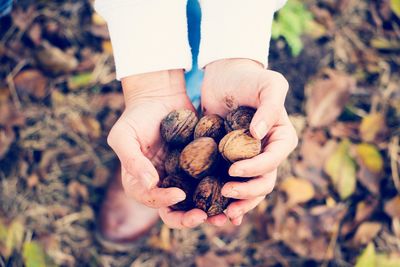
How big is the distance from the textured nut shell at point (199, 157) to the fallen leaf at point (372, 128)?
1007 millimetres

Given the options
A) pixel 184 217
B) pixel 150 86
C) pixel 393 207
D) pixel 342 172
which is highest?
pixel 150 86

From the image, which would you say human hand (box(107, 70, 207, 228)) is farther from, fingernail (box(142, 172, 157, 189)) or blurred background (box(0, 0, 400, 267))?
blurred background (box(0, 0, 400, 267))

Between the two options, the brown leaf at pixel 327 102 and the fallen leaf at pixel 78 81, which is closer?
the brown leaf at pixel 327 102

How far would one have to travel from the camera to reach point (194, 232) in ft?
6.20

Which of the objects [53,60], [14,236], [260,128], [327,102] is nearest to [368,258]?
[327,102]

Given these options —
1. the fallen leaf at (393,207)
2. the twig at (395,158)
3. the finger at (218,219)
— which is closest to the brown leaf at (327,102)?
the twig at (395,158)

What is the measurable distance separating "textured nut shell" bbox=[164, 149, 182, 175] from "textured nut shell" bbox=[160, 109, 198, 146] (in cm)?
4

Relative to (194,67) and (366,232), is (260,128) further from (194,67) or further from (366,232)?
(366,232)

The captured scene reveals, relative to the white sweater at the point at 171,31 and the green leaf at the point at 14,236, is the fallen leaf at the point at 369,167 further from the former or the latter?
the green leaf at the point at 14,236

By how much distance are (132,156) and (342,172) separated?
1.09 meters

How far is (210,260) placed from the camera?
1.81 metres

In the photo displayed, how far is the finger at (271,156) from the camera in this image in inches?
44.7

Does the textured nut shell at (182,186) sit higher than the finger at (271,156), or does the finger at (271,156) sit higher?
the finger at (271,156)

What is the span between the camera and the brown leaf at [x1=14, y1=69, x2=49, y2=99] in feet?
6.83
